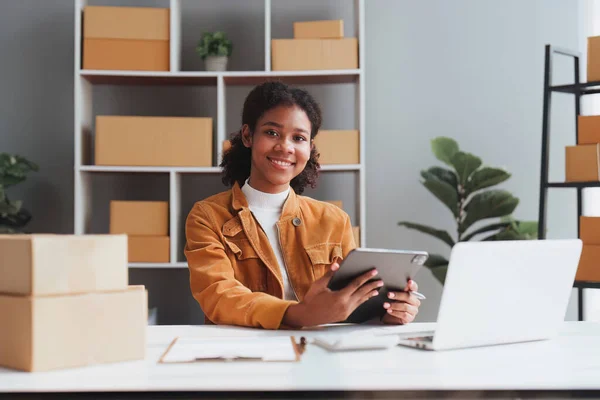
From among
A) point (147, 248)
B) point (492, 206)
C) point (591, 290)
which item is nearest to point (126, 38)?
point (147, 248)

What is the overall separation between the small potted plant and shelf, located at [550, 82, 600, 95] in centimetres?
152

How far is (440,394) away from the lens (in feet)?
3.19

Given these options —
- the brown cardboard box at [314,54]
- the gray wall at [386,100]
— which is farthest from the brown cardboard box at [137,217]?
the brown cardboard box at [314,54]

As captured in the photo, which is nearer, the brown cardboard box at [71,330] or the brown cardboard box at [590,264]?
the brown cardboard box at [71,330]

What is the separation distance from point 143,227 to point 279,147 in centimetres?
145

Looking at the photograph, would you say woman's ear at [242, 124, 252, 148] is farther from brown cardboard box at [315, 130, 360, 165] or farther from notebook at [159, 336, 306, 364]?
brown cardboard box at [315, 130, 360, 165]

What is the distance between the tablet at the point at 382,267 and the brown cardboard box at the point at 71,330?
41 cm

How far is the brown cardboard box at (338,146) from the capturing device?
126 inches

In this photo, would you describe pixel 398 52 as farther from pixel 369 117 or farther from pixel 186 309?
pixel 186 309

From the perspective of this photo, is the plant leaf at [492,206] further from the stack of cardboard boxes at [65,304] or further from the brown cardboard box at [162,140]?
the stack of cardboard boxes at [65,304]

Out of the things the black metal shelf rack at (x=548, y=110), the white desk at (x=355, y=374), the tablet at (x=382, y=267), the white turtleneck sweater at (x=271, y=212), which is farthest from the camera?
the black metal shelf rack at (x=548, y=110)

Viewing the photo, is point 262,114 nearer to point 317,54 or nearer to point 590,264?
point 317,54

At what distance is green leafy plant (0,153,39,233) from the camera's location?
316 centimetres

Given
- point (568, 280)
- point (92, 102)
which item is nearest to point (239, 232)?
point (568, 280)
